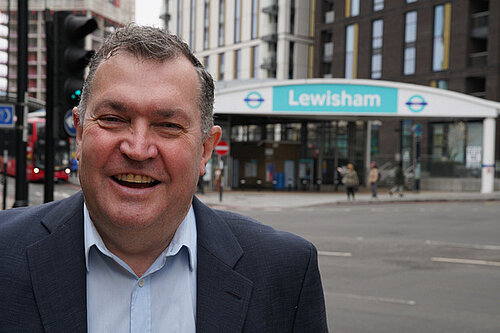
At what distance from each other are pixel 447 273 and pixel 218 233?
713 cm

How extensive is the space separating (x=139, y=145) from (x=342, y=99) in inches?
1021

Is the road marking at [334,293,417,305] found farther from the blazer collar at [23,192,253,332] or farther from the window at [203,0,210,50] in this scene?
the window at [203,0,210,50]

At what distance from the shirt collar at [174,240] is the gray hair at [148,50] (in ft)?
1.01

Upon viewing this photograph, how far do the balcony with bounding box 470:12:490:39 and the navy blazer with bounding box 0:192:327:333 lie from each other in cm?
4290

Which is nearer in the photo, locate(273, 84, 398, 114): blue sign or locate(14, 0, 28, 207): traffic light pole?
locate(14, 0, 28, 207): traffic light pole

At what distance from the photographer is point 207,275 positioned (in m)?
1.77

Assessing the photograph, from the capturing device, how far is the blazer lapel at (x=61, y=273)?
5.16 ft

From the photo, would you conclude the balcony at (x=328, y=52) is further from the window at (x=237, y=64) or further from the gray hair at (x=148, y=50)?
the gray hair at (x=148, y=50)

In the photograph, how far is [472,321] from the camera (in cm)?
572

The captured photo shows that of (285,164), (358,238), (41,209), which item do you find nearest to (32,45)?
(285,164)

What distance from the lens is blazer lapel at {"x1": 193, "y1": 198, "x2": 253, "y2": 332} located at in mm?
1693

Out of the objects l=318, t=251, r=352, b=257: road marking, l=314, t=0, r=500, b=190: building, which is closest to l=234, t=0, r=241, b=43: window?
l=314, t=0, r=500, b=190: building

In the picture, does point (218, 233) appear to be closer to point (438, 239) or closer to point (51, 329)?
point (51, 329)

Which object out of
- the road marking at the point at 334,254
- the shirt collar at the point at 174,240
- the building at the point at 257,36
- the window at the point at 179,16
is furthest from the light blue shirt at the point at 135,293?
the window at the point at 179,16
